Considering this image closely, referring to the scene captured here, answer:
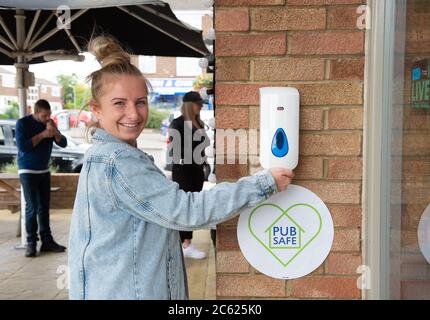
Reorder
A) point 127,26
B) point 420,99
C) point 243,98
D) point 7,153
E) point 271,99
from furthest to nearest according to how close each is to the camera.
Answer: point 7,153 < point 127,26 < point 243,98 < point 271,99 < point 420,99

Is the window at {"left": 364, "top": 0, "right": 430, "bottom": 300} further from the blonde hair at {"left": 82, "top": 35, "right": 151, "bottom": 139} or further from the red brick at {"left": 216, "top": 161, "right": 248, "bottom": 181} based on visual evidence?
the blonde hair at {"left": 82, "top": 35, "right": 151, "bottom": 139}

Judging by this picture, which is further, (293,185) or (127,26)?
(127,26)

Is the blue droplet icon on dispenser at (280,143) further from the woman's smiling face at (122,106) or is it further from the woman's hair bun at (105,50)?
the woman's hair bun at (105,50)

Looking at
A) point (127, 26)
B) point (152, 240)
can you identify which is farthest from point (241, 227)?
point (127, 26)

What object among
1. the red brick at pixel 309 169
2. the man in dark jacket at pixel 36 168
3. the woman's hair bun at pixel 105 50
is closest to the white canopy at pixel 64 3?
the man in dark jacket at pixel 36 168

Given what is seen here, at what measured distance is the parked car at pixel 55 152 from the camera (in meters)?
9.09

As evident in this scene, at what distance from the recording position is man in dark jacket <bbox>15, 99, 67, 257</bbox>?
5.47 m

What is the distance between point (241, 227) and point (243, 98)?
0.48m

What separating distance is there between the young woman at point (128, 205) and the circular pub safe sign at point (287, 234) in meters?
0.18

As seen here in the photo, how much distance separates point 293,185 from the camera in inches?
72.3

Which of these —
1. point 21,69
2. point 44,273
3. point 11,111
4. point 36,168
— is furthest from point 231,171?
point 11,111

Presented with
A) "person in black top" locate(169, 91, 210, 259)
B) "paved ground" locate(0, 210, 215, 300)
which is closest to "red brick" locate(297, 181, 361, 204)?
"paved ground" locate(0, 210, 215, 300)

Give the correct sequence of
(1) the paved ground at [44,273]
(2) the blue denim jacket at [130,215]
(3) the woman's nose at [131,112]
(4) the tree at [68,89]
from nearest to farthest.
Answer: (2) the blue denim jacket at [130,215] < (3) the woman's nose at [131,112] < (1) the paved ground at [44,273] < (4) the tree at [68,89]

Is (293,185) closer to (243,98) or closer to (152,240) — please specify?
(243,98)
